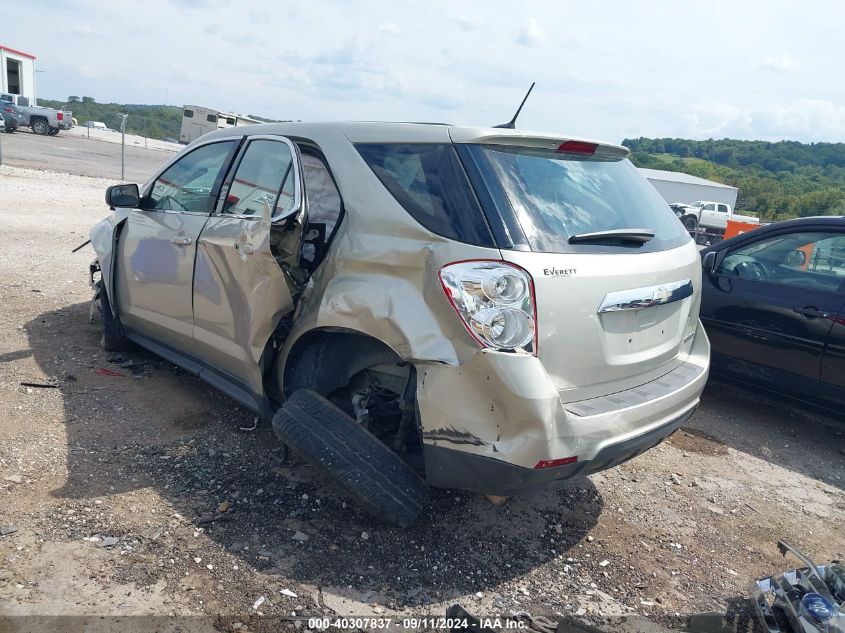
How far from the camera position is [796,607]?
2471 mm

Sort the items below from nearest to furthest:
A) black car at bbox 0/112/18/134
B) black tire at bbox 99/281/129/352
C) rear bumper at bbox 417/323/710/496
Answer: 1. rear bumper at bbox 417/323/710/496
2. black tire at bbox 99/281/129/352
3. black car at bbox 0/112/18/134

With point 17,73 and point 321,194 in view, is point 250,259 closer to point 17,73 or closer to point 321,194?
point 321,194

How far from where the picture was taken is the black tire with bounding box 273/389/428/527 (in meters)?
2.83

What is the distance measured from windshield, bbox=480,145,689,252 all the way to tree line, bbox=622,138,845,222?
41036mm

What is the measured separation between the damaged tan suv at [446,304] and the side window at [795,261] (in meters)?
1.66

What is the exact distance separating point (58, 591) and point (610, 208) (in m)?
2.76

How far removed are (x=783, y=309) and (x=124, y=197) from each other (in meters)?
4.59

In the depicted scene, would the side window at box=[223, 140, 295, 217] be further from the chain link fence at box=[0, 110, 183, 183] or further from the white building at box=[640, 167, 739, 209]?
the white building at box=[640, 167, 739, 209]

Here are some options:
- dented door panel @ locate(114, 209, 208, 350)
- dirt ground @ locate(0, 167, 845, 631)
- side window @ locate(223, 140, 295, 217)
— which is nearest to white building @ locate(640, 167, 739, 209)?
dirt ground @ locate(0, 167, 845, 631)

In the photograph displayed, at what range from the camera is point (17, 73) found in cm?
4603

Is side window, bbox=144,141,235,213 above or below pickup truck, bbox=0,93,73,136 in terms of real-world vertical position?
above

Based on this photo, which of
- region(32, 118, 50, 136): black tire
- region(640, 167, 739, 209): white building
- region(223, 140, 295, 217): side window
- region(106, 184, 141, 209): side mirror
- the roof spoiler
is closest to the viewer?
the roof spoiler

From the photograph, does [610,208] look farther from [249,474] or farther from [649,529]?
[249,474]

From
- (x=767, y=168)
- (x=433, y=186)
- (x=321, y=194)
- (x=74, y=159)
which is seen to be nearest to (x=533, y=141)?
(x=433, y=186)
